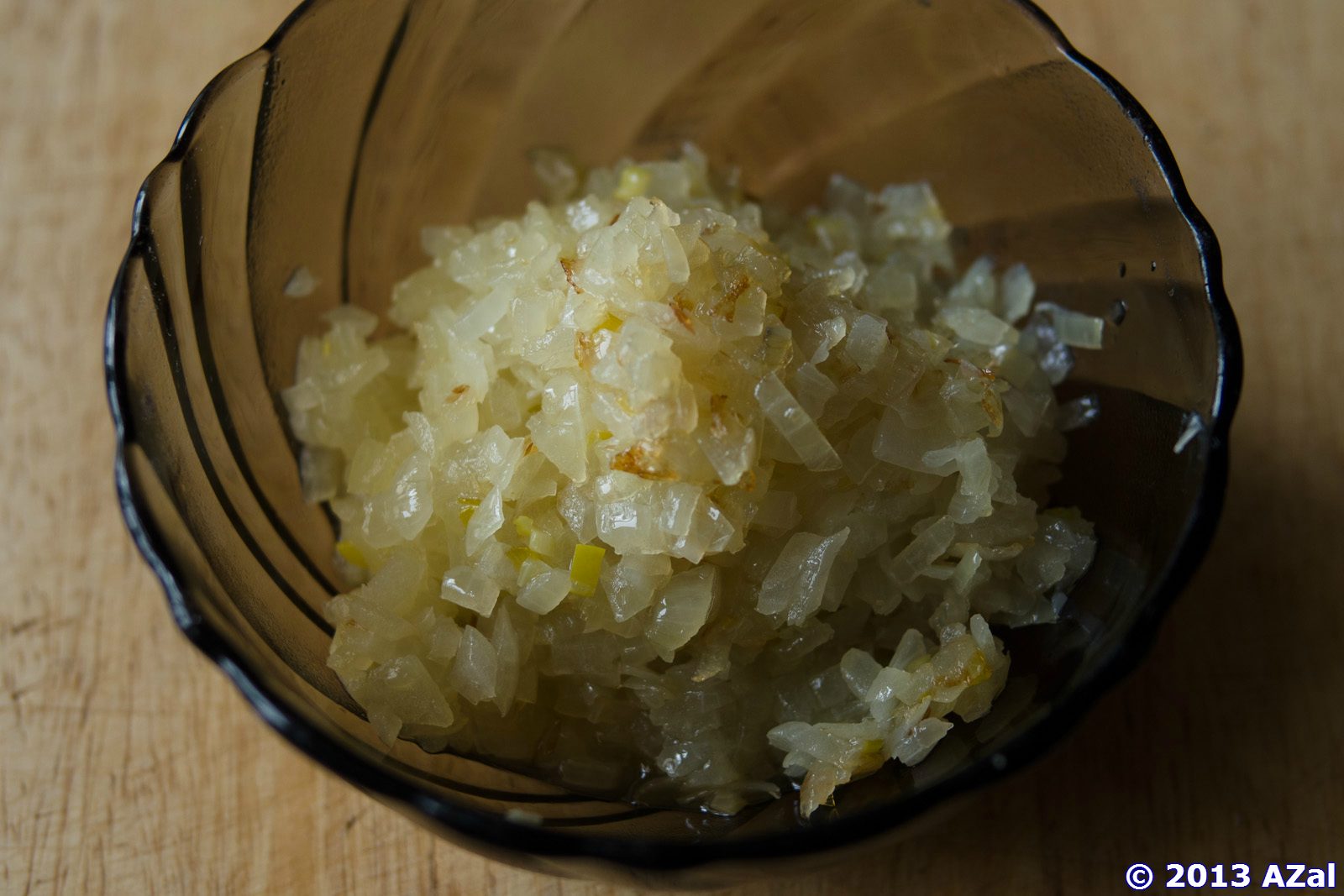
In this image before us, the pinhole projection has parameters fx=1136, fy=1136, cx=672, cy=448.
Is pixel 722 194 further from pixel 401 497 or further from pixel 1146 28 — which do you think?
pixel 1146 28

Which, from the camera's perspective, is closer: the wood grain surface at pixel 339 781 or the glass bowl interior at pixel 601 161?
the glass bowl interior at pixel 601 161

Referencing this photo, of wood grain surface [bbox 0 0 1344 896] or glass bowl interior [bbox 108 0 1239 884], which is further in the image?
wood grain surface [bbox 0 0 1344 896]

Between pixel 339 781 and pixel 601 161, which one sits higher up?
pixel 601 161

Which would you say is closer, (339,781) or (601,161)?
(339,781)
